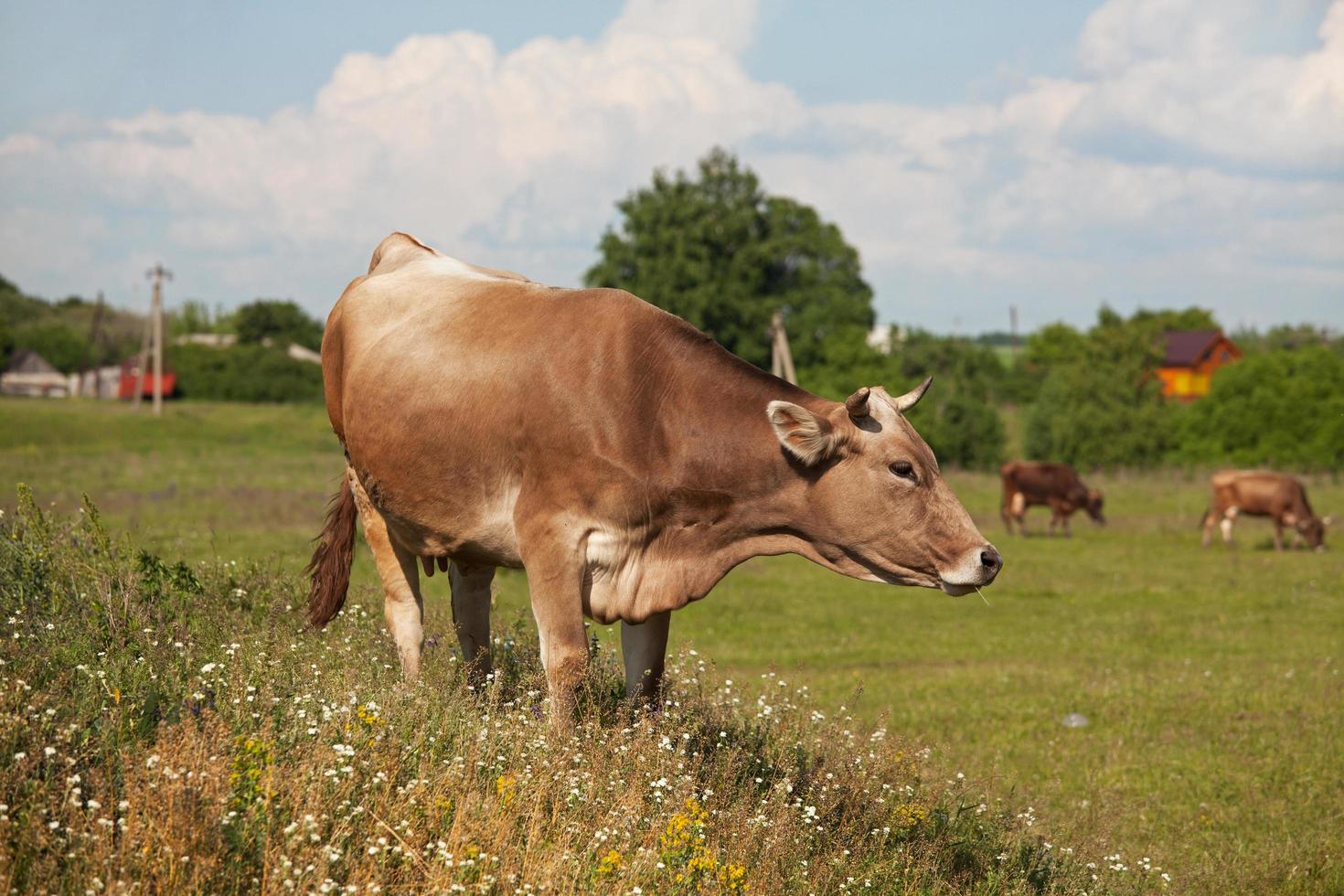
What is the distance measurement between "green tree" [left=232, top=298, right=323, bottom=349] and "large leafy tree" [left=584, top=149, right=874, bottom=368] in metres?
36.1

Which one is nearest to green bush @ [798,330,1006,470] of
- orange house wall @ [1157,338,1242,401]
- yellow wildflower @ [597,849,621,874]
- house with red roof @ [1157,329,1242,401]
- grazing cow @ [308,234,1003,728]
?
orange house wall @ [1157,338,1242,401]

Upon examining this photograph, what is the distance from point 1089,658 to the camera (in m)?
17.5

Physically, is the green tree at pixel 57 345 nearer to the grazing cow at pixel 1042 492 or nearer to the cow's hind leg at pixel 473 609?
the grazing cow at pixel 1042 492

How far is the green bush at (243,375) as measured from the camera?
270 ft

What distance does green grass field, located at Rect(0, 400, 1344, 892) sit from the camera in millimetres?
9461

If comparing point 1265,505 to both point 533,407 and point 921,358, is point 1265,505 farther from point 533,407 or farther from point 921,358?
point 921,358

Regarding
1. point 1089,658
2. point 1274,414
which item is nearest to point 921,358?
point 1274,414

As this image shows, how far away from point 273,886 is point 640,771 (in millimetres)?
2069

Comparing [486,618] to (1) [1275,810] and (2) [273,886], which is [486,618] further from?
(1) [1275,810]

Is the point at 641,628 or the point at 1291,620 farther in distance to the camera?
the point at 1291,620

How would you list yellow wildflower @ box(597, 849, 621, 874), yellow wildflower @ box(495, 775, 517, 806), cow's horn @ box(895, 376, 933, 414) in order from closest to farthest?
yellow wildflower @ box(597, 849, 621, 874) → yellow wildflower @ box(495, 775, 517, 806) → cow's horn @ box(895, 376, 933, 414)

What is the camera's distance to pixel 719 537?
20.8 feet

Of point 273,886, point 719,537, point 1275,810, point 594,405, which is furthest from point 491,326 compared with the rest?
point 1275,810

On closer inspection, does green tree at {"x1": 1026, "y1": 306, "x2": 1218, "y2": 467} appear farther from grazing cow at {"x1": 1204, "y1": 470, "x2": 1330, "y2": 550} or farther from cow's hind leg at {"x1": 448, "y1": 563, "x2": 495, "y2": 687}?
cow's hind leg at {"x1": 448, "y1": 563, "x2": 495, "y2": 687}
